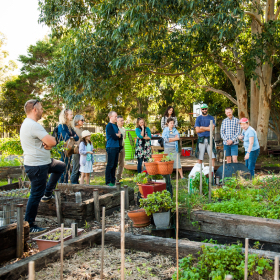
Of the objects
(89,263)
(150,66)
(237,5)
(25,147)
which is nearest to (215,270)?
(89,263)

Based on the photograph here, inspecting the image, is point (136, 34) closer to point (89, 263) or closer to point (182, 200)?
point (182, 200)

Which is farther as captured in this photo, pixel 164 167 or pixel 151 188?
pixel 164 167

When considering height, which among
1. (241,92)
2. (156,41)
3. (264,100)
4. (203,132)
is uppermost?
(156,41)

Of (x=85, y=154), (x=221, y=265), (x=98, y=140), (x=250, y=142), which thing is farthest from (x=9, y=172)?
(x=98, y=140)

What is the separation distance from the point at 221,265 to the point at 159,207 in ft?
3.79

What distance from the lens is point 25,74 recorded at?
62.4 ft

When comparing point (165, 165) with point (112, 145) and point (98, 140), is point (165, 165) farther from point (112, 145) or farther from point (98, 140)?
point (98, 140)

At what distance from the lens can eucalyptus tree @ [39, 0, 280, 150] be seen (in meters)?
6.89

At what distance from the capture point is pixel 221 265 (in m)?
2.03

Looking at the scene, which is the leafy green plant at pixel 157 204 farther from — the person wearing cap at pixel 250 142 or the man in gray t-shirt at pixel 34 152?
the person wearing cap at pixel 250 142

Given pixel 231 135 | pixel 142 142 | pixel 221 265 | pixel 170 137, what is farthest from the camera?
pixel 142 142

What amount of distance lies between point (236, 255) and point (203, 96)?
12.4 metres

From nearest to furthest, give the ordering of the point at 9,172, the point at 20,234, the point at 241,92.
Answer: the point at 20,234 < the point at 9,172 < the point at 241,92

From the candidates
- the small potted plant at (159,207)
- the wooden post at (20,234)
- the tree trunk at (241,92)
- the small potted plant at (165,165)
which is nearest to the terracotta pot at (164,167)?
the small potted plant at (165,165)
